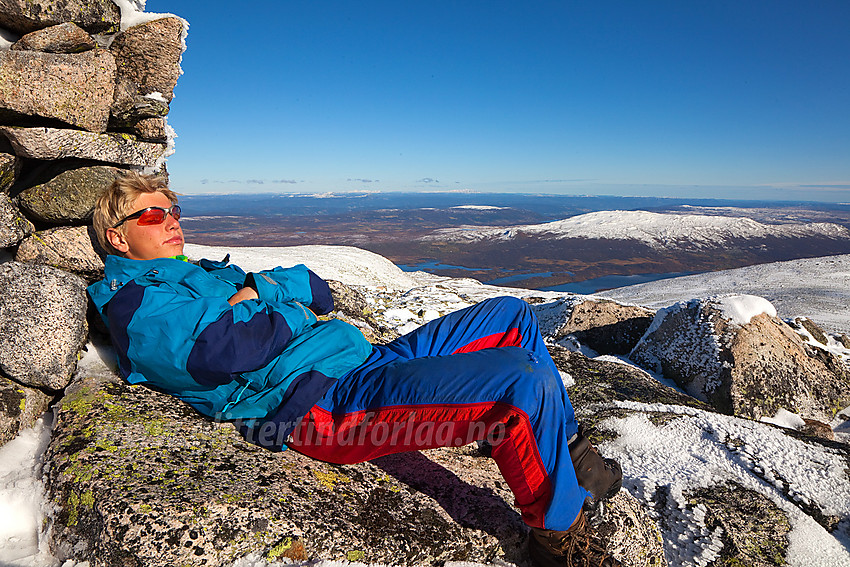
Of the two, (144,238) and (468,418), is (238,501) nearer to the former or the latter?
(468,418)

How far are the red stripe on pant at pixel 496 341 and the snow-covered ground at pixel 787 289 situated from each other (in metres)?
27.1

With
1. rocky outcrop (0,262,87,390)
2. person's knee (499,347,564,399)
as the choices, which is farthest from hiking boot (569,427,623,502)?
rocky outcrop (0,262,87,390)

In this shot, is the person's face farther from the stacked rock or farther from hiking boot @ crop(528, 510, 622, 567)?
hiking boot @ crop(528, 510, 622, 567)

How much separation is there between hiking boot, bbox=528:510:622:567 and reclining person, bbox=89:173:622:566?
11mm

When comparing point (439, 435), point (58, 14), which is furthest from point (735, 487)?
point (58, 14)

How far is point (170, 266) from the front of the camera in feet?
16.1

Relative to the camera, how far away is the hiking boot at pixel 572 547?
12.1 feet

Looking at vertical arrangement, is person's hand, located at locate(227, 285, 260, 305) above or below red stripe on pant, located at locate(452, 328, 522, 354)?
above

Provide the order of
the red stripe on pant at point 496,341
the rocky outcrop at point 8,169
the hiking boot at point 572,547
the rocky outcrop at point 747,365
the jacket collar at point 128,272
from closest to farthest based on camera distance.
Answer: the hiking boot at point 572,547 < the jacket collar at point 128,272 < the red stripe on pant at point 496,341 < the rocky outcrop at point 8,169 < the rocky outcrop at point 747,365

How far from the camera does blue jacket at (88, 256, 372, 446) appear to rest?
3.99 m

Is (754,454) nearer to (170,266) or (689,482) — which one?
(689,482)

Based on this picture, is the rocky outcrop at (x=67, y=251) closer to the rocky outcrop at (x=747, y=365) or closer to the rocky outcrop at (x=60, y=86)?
the rocky outcrop at (x=60, y=86)

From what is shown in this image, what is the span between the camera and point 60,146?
5.64 meters

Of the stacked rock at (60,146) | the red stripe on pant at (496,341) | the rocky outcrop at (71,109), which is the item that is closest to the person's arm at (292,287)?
the red stripe on pant at (496,341)
